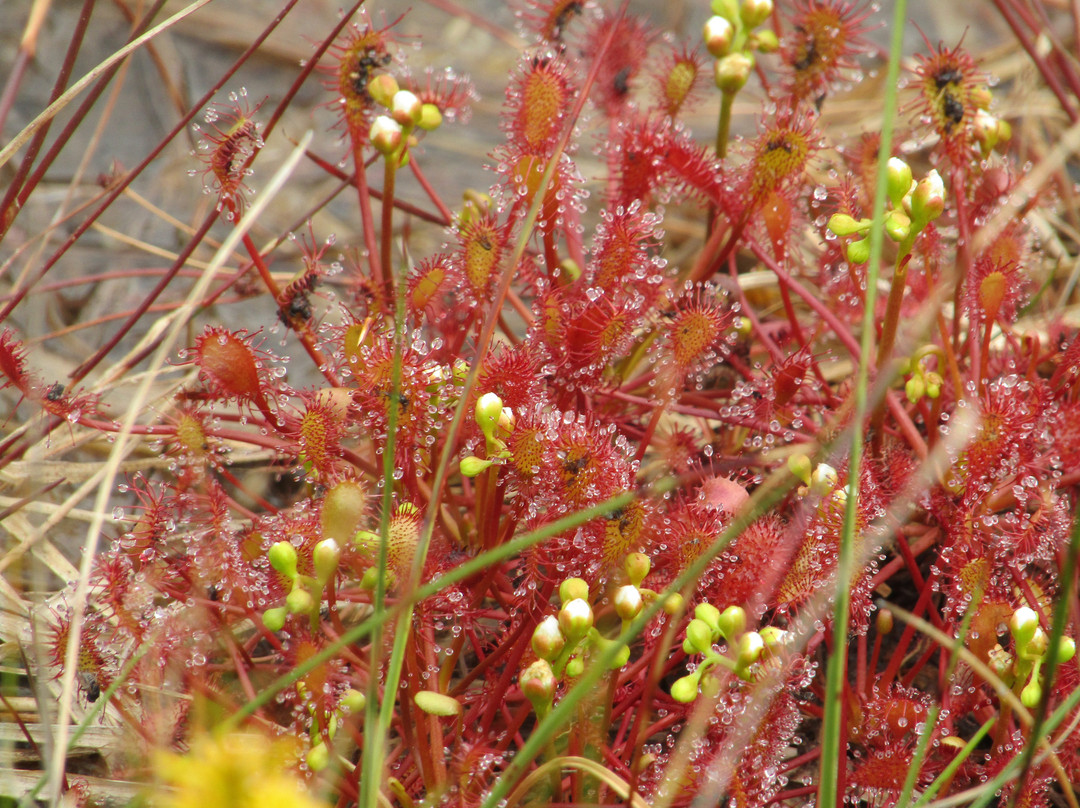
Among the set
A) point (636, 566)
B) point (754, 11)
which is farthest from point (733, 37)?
point (636, 566)

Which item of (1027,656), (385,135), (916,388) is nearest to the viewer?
(1027,656)

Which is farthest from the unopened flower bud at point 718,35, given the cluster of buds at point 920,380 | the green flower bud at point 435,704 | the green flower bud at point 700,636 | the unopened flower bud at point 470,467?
the green flower bud at point 435,704

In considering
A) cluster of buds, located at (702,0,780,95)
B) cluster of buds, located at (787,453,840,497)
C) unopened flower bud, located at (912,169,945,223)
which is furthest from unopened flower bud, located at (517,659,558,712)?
cluster of buds, located at (702,0,780,95)

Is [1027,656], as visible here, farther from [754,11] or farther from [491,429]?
[754,11]

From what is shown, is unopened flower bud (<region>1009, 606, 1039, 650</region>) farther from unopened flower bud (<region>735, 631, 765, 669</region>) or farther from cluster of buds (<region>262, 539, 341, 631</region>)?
cluster of buds (<region>262, 539, 341, 631</region>)

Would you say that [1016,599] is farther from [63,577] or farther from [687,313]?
[63,577]

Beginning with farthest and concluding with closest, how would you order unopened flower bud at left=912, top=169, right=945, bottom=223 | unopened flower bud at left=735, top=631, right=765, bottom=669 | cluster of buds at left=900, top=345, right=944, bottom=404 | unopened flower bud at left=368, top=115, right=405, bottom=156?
cluster of buds at left=900, top=345, right=944, bottom=404
unopened flower bud at left=368, top=115, right=405, bottom=156
unopened flower bud at left=912, top=169, right=945, bottom=223
unopened flower bud at left=735, top=631, right=765, bottom=669
